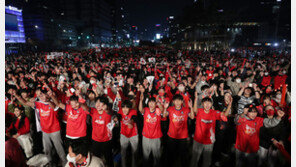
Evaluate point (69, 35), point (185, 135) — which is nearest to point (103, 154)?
point (185, 135)

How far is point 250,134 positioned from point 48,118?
16.6 feet

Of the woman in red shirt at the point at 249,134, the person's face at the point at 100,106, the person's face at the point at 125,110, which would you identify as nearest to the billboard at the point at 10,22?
the person's face at the point at 100,106

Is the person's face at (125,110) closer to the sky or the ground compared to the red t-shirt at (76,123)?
closer to the sky

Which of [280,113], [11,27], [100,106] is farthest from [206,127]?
[11,27]

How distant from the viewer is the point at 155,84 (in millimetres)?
8375

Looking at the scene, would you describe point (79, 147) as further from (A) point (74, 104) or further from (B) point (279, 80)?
(B) point (279, 80)

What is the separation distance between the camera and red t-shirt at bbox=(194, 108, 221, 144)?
3986 millimetres

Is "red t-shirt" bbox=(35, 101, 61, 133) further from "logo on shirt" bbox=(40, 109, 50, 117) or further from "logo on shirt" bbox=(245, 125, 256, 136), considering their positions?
"logo on shirt" bbox=(245, 125, 256, 136)

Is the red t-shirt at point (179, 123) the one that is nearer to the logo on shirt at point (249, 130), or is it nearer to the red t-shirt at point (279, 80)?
the logo on shirt at point (249, 130)

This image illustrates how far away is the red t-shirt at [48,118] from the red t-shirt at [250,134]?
468 cm

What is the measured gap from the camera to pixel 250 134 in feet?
12.5

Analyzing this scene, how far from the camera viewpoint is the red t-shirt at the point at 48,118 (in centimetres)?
432

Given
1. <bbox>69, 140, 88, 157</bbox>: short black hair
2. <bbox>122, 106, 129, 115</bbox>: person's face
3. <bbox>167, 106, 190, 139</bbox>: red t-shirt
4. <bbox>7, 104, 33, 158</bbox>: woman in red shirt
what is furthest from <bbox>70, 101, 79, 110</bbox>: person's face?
<bbox>167, 106, 190, 139</bbox>: red t-shirt

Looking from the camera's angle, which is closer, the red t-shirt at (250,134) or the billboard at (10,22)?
the red t-shirt at (250,134)
